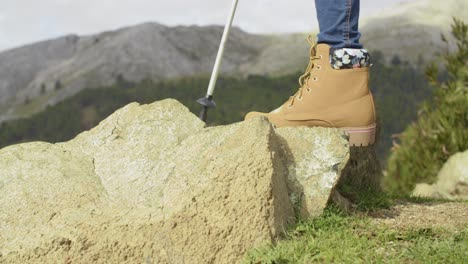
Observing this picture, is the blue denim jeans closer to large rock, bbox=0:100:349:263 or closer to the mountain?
large rock, bbox=0:100:349:263

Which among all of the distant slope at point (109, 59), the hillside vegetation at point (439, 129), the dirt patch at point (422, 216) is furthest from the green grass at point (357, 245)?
the distant slope at point (109, 59)

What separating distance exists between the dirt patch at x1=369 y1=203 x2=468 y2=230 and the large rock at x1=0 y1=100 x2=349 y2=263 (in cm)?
63

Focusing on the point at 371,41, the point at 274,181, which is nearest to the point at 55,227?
the point at 274,181

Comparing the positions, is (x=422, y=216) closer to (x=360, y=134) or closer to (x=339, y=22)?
(x=360, y=134)

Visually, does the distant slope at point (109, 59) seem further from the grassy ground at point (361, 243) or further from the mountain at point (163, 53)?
the grassy ground at point (361, 243)

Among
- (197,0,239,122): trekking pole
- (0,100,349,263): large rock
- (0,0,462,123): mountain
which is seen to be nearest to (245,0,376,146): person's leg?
(0,100,349,263): large rock

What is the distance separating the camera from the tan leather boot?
14.9ft

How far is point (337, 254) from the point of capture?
11.6ft

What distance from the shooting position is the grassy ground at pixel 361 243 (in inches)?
139

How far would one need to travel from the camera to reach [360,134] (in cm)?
464

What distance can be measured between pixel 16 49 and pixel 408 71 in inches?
2660

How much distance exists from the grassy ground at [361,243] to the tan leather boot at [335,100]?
728 millimetres

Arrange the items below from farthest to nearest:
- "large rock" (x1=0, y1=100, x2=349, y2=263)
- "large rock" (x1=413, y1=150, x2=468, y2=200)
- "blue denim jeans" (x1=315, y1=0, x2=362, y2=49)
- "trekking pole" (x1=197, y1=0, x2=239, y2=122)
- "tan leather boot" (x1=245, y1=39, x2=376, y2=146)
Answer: "large rock" (x1=413, y1=150, x2=468, y2=200) < "trekking pole" (x1=197, y1=0, x2=239, y2=122) < "tan leather boot" (x1=245, y1=39, x2=376, y2=146) < "blue denim jeans" (x1=315, y1=0, x2=362, y2=49) < "large rock" (x1=0, y1=100, x2=349, y2=263)

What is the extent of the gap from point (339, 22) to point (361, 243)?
1.64 meters
